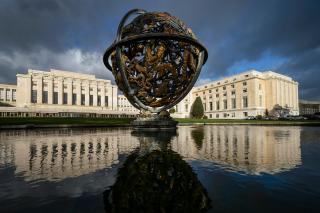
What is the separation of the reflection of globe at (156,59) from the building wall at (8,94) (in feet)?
270

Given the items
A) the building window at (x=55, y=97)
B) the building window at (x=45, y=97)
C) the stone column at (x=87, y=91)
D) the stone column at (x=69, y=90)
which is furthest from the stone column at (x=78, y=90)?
the building window at (x=45, y=97)

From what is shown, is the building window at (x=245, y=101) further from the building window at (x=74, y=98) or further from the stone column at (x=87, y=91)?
the building window at (x=74, y=98)

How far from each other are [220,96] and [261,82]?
16540 millimetres

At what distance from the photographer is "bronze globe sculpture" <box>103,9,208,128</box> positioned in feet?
41.0

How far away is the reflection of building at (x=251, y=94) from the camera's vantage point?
73.9 meters

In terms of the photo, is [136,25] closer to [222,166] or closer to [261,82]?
[222,166]

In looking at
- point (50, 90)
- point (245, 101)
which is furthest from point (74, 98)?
point (245, 101)

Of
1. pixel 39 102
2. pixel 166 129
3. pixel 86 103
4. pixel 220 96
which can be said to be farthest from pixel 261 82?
pixel 39 102

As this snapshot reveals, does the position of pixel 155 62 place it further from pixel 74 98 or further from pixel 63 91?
pixel 74 98

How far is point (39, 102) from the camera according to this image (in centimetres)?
7456

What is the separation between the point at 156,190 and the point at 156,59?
9.81m

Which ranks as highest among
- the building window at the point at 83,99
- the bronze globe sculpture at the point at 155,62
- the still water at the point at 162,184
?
the building window at the point at 83,99

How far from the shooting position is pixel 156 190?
11.7 feet

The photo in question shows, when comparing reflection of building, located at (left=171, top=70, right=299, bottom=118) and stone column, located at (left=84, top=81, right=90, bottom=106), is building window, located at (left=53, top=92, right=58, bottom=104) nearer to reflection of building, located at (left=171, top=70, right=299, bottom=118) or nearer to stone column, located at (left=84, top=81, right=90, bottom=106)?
stone column, located at (left=84, top=81, right=90, bottom=106)
